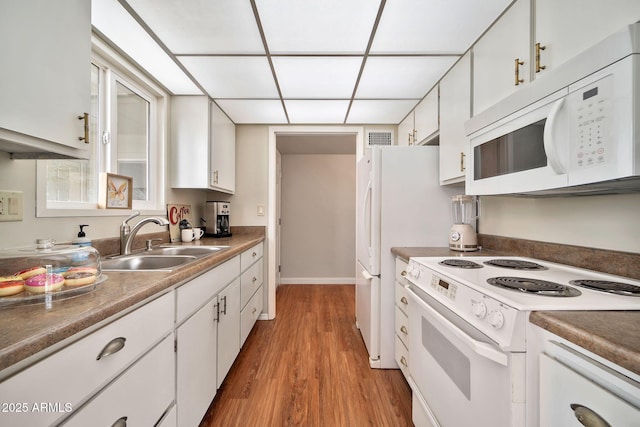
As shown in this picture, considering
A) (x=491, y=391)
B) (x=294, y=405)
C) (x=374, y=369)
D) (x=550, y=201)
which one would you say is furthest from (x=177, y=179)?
(x=550, y=201)

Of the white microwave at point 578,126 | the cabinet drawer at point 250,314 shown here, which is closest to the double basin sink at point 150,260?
the cabinet drawer at point 250,314

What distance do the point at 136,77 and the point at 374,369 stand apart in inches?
107

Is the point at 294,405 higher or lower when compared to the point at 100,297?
lower

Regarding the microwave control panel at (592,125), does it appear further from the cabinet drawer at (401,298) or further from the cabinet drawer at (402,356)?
the cabinet drawer at (402,356)

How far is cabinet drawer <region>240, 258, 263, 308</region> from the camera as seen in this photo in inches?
81.4

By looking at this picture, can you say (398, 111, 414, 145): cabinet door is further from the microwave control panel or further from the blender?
the microwave control panel

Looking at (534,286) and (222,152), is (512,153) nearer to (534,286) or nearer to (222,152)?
(534,286)

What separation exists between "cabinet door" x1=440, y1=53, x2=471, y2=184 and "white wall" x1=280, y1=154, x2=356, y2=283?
2563mm

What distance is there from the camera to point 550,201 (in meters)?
1.34

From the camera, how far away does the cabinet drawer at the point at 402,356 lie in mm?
1698

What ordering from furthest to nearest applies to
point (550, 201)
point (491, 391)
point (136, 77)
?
point (136, 77) → point (550, 201) → point (491, 391)

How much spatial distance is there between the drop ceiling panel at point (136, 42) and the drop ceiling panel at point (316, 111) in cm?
86

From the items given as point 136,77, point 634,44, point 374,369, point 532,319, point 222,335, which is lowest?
point 374,369

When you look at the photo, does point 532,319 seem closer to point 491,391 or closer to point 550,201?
point 491,391
